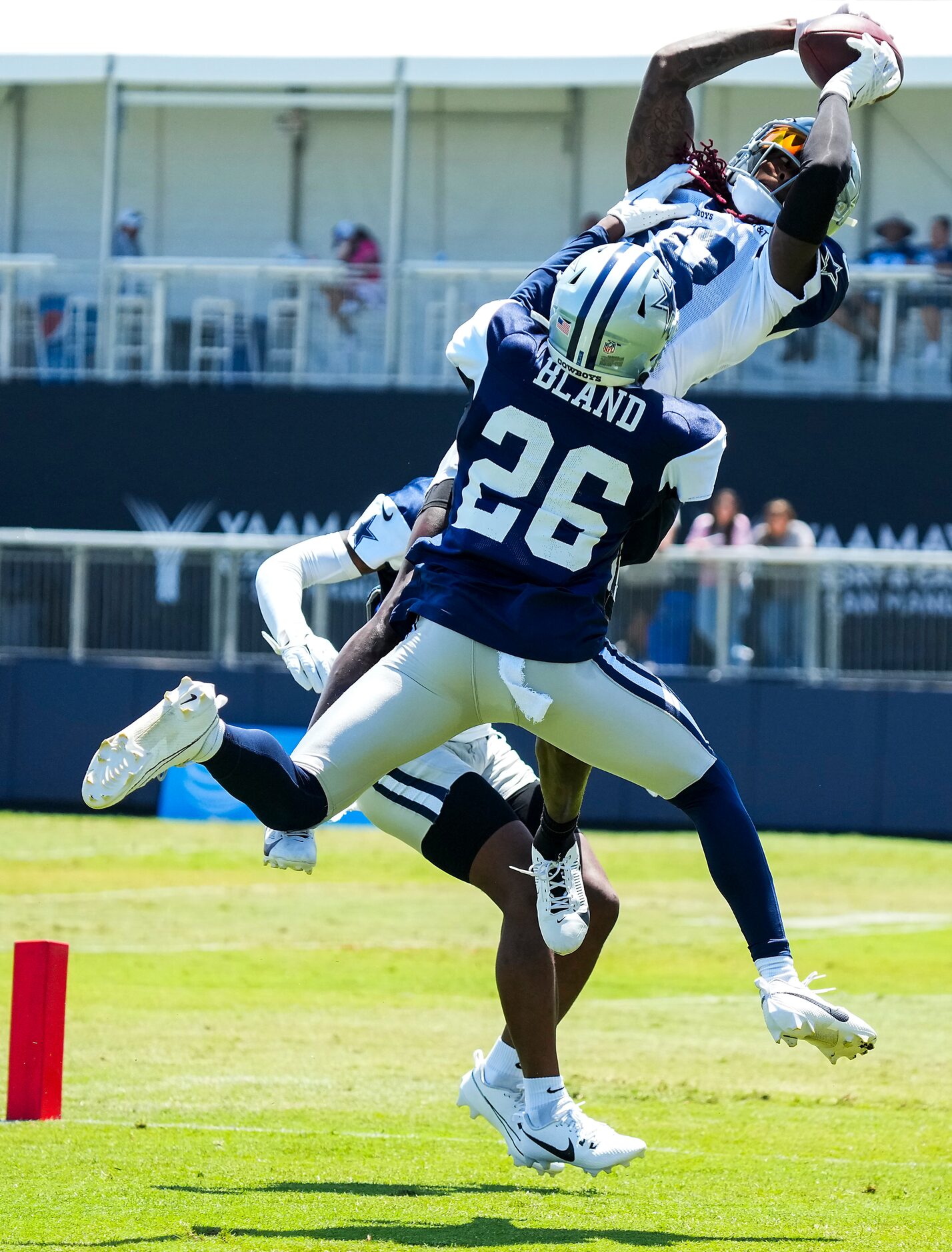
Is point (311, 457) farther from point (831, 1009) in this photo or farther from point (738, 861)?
point (831, 1009)

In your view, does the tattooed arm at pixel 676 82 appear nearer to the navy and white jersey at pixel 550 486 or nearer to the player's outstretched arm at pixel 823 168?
the player's outstretched arm at pixel 823 168

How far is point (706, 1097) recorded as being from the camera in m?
7.77

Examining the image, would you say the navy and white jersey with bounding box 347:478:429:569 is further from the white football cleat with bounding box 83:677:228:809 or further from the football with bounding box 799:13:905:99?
the football with bounding box 799:13:905:99

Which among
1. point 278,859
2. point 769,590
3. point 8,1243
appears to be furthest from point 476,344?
point 769,590

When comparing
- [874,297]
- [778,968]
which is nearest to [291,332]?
[874,297]

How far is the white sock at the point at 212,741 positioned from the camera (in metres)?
5.26

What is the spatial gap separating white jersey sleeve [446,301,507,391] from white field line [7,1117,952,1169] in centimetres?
272

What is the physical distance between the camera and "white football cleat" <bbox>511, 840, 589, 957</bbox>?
19.0 feet

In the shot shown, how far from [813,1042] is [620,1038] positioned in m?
3.84

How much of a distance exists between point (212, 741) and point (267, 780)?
186 millimetres

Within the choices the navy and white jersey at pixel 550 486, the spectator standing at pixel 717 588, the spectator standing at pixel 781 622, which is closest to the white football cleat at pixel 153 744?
the navy and white jersey at pixel 550 486

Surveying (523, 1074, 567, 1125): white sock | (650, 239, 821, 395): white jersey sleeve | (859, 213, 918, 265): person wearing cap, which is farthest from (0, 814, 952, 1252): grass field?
(859, 213, 918, 265): person wearing cap

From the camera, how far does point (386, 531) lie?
6441mm

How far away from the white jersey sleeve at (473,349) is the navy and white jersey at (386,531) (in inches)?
32.8
